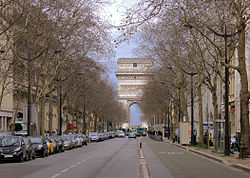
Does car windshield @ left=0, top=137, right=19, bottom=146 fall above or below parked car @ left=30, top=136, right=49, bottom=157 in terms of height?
above

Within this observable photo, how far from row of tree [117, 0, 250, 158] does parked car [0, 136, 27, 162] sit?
9.17 metres

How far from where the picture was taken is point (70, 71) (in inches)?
2223

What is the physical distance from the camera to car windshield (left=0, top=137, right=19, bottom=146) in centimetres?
2925

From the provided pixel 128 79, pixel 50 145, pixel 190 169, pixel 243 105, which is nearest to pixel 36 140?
pixel 50 145

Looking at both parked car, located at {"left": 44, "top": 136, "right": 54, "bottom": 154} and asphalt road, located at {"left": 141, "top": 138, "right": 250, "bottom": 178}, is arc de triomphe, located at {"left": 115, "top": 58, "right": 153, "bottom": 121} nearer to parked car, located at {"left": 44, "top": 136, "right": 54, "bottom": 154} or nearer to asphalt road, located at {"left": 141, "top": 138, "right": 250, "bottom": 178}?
parked car, located at {"left": 44, "top": 136, "right": 54, "bottom": 154}

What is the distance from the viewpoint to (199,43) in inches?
2030

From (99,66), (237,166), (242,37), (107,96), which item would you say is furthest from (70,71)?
(107,96)

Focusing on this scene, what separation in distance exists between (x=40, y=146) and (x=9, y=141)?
5.10 metres

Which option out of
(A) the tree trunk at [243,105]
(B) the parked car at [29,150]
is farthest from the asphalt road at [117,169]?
(A) the tree trunk at [243,105]

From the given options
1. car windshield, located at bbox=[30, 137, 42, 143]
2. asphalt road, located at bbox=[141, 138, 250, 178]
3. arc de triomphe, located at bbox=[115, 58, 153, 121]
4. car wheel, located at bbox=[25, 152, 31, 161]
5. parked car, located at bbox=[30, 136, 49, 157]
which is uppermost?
arc de triomphe, located at bbox=[115, 58, 153, 121]

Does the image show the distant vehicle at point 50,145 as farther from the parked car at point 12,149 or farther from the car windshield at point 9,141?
the parked car at point 12,149

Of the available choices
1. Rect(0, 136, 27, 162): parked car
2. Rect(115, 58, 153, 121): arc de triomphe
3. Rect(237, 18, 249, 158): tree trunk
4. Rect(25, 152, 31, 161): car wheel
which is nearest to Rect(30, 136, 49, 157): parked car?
Rect(25, 152, 31, 161): car wheel

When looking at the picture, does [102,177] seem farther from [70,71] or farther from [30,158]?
[70,71]

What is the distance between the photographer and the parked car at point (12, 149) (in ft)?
92.1
